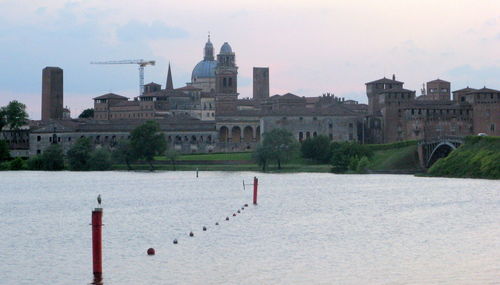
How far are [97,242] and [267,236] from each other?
48.2 feet

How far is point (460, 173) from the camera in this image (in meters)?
92.2

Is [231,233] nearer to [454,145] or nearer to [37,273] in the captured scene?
[37,273]

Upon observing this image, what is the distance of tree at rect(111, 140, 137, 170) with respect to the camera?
12850 centimetres

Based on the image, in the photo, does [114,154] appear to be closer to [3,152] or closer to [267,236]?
[3,152]

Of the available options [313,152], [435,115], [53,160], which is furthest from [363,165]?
[53,160]

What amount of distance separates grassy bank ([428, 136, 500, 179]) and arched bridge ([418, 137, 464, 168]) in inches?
128

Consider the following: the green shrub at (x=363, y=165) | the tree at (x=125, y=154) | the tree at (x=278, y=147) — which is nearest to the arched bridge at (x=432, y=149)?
the green shrub at (x=363, y=165)

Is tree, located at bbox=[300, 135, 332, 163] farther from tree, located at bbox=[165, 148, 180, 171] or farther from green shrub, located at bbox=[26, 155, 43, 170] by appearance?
green shrub, located at bbox=[26, 155, 43, 170]

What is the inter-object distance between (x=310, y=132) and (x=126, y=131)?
27.8 m

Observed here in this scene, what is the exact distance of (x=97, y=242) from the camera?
30516 millimetres

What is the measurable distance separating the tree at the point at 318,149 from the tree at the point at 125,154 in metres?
20.5

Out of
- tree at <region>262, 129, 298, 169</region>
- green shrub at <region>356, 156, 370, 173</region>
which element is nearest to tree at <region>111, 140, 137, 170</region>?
tree at <region>262, 129, 298, 169</region>

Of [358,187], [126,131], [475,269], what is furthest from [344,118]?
[475,269]

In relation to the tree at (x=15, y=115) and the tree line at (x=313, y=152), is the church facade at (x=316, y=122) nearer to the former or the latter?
the tree at (x=15, y=115)
